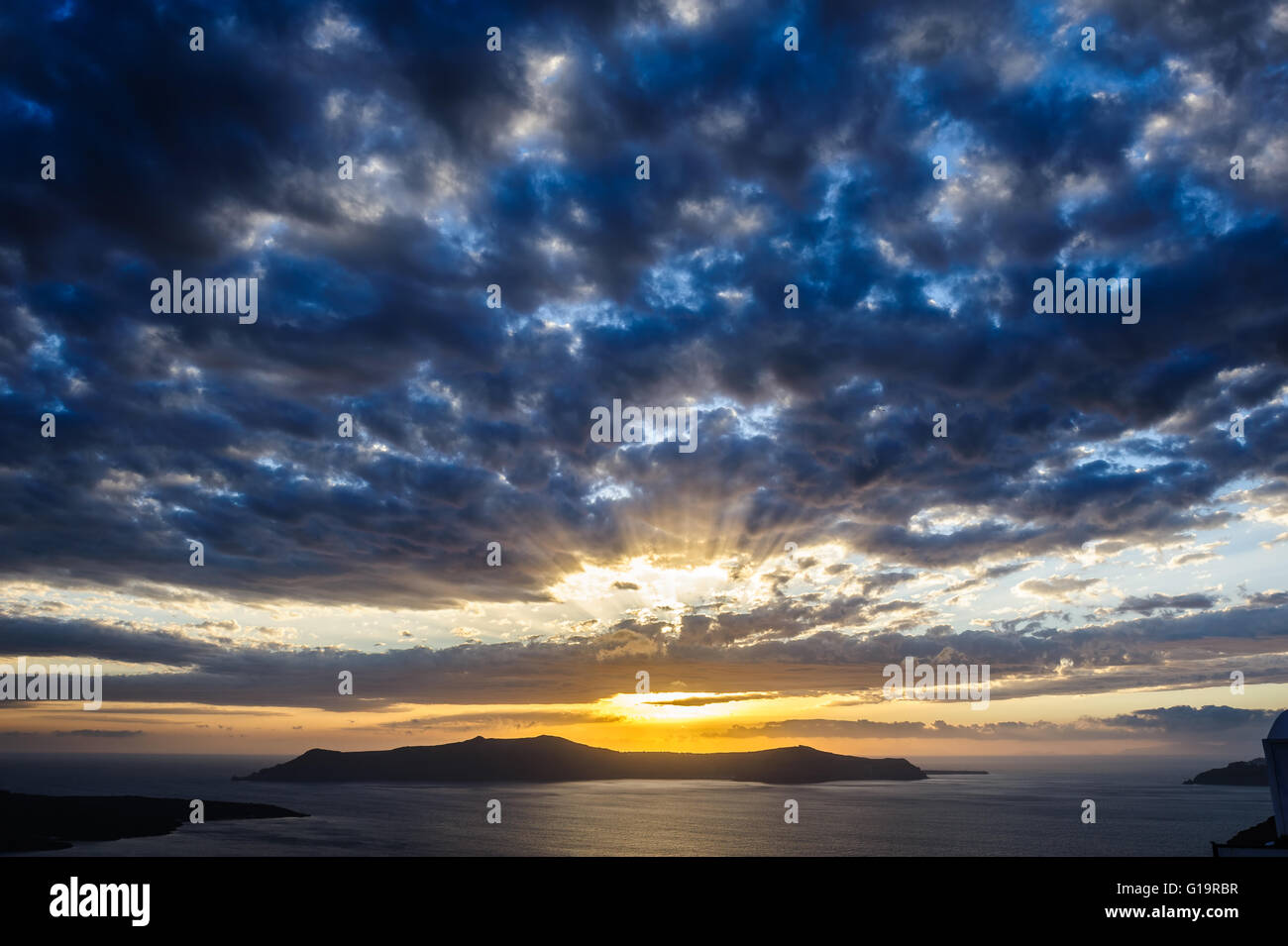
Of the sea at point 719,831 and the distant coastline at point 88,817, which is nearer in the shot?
the sea at point 719,831

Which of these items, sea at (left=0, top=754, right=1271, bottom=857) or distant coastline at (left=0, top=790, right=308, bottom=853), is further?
distant coastline at (left=0, top=790, right=308, bottom=853)

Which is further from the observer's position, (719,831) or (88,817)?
(88,817)
